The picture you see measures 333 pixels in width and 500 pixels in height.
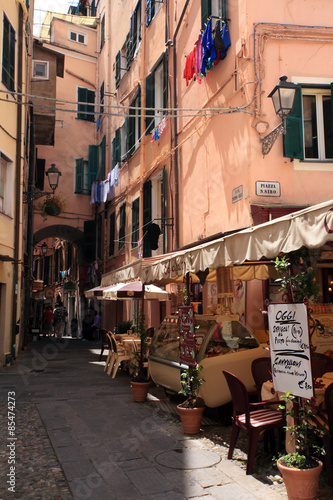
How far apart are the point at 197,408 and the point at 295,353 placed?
2.32m

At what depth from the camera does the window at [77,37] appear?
81.8ft

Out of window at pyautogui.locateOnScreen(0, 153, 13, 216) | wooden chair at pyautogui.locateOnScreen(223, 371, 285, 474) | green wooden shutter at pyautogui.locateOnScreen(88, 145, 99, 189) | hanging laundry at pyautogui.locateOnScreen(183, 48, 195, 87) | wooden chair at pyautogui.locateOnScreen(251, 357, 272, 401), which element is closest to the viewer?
wooden chair at pyautogui.locateOnScreen(223, 371, 285, 474)

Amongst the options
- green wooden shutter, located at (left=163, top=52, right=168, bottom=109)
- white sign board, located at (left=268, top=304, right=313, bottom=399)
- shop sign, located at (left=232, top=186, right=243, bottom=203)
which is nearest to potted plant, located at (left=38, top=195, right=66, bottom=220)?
green wooden shutter, located at (left=163, top=52, right=168, bottom=109)

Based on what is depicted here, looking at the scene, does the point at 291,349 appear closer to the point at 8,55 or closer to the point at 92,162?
the point at 8,55

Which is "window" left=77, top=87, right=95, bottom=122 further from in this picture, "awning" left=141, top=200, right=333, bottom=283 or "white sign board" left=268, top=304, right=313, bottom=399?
"white sign board" left=268, top=304, right=313, bottom=399

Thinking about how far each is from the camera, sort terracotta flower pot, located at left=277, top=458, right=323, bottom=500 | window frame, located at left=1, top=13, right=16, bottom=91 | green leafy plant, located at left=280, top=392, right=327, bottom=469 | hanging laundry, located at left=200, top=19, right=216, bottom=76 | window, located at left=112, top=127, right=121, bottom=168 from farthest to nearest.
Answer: window, located at left=112, top=127, right=121, bottom=168, window frame, located at left=1, top=13, right=16, bottom=91, hanging laundry, located at left=200, top=19, right=216, bottom=76, green leafy plant, located at left=280, top=392, right=327, bottom=469, terracotta flower pot, located at left=277, top=458, right=323, bottom=500

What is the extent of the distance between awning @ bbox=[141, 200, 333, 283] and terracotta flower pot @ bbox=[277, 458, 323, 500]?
182cm

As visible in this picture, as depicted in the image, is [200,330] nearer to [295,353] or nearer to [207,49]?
[295,353]

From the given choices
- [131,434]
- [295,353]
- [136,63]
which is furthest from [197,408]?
[136,63]

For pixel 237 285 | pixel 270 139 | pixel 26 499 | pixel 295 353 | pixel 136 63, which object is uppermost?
pixel 136 63

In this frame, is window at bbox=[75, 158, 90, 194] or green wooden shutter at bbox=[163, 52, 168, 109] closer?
green wooden shutter at bbox=[163, 52, 168, 109]

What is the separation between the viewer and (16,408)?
7707 mm

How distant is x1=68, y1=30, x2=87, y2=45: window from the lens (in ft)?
81.8

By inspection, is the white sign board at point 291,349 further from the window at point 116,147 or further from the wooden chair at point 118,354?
the window at point 116,147
